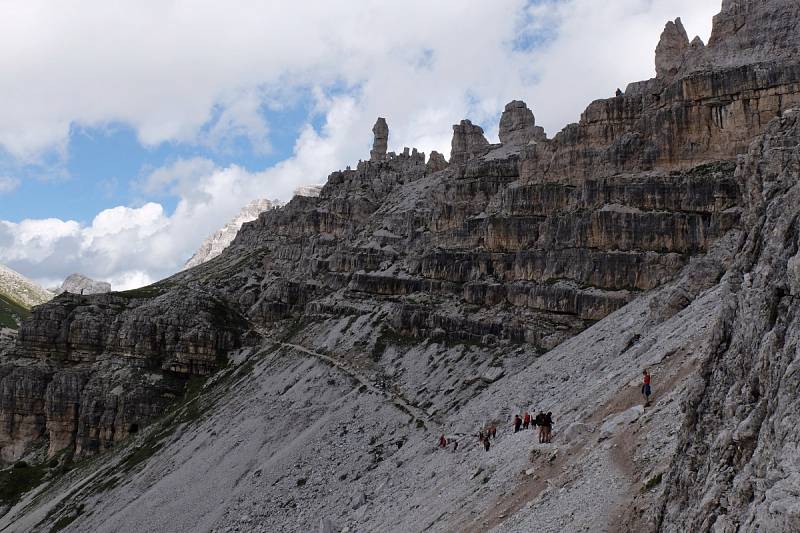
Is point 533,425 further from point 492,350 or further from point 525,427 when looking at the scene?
point 492,350

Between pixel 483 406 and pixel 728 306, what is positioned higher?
pixel 728 306

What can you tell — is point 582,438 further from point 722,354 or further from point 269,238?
point 269,238

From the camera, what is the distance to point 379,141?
621 feet

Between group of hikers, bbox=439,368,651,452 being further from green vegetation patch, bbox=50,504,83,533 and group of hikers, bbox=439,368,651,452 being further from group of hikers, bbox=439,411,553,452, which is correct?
green vegetation patch, bbox=50,504,83,533

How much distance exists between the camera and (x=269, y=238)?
178 meters

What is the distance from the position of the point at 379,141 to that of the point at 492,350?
12271 centimetres

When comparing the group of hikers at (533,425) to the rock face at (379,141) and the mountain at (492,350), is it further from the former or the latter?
the rock face at (379,141)

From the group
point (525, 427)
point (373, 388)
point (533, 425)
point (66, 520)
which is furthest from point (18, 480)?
point (533, 425)

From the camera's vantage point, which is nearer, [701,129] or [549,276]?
[701,129]

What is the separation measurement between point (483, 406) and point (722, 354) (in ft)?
133

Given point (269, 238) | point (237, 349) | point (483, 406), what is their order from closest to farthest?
1. point (483, 406)
2. point (237, 349)
3. point (269, 238)

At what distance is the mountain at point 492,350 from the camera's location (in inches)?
709

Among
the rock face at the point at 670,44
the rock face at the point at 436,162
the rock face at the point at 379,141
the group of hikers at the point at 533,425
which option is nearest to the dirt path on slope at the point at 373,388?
the group of hikers at the point at 533,425

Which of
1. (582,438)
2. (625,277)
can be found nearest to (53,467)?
(625,277)
